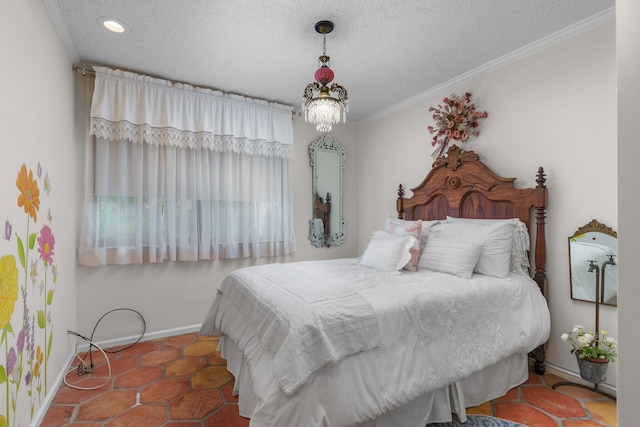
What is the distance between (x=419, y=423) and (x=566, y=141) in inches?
86.9

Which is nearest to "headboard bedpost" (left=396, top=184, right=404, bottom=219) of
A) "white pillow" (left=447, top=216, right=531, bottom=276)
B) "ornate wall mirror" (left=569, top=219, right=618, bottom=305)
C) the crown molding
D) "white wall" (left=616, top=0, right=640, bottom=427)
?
the crown molding

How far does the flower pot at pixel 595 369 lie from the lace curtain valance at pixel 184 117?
125 inches

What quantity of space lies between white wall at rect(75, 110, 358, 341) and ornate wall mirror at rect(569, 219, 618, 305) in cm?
263

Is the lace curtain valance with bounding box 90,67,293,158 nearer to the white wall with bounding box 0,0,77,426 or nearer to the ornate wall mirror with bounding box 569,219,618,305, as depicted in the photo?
the white wall with bounding box 0,0,77,426

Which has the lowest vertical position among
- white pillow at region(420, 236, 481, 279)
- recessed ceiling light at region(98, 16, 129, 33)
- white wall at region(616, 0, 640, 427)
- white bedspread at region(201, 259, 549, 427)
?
white bedspread at region(201, 259, 549, 427)

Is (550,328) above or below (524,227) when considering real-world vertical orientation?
below

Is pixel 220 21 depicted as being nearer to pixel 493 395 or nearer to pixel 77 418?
pixel 77 418

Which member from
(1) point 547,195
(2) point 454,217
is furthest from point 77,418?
(1) point 547,195

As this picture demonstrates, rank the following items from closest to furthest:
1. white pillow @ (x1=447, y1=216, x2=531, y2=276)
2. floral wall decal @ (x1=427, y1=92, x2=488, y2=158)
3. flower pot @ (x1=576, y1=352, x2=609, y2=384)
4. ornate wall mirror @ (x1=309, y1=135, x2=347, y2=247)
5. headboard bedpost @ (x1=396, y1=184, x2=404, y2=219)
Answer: flower pot @ (x1=576, y1=352, x2=609, y2=384) < white pillow @ (x1=447, y1=216, x2=531, y2=276) < floral wall decal @ (x1=427, y1=92, x2=488, y2=158) < headboard bedpost @ (x1=396, y1=184, x2=404, y2=219) < ornate wall mirror @ (x1=309, y1=135, x2=347, y2=247)

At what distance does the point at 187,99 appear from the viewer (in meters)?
3.16

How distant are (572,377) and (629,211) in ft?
7.41

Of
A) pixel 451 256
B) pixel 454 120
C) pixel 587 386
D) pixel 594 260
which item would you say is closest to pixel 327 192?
pixel 454 120

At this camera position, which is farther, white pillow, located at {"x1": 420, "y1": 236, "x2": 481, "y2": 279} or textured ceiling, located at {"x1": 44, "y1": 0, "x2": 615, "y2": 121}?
white pillow, located at {"x1": 420, "y1": 236, "x2": 481, "y2": 279}

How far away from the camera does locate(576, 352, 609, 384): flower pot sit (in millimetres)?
1946
